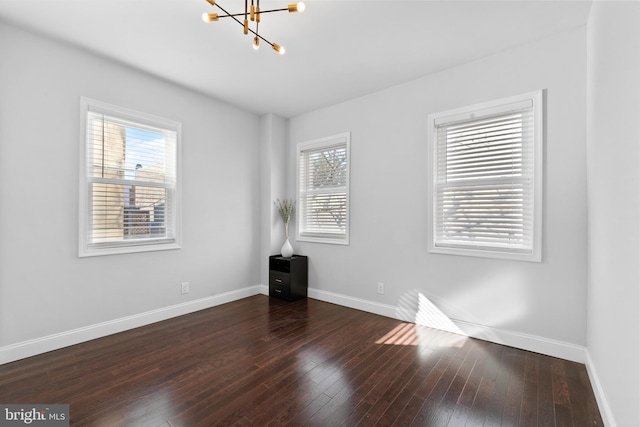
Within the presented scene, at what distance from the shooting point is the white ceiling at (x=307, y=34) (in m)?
2.16

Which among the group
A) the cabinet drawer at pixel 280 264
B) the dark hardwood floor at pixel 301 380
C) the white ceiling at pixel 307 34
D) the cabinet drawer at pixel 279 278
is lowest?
the dark hardwood floor at pixel 301 380

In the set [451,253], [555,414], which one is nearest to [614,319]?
[555,414]

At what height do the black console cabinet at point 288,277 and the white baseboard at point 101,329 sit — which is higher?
the black console cabinet at point 288,277

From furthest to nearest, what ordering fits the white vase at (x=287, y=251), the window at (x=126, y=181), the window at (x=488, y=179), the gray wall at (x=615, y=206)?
1. the white vase at (x=287, y=251)
2. the window at (x=126, y=181)
3. the window at (x=488, y=179)
4. the gray wall at (x=615, y=206)

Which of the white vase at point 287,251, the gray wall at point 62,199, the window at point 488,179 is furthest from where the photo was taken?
the white vase at point 287,251

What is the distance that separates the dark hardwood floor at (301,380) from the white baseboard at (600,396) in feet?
0.16

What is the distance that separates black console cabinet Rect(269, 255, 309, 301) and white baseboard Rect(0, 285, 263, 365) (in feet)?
2.01

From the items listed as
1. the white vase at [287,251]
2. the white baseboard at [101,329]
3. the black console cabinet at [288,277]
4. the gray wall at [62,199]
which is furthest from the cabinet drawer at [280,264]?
the gray wall at [62,199]

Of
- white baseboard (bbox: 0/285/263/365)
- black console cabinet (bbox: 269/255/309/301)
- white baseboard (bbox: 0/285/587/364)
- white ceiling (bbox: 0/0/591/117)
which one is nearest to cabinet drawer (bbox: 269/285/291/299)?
black console cabinet (bbox: 269/255/309/301)

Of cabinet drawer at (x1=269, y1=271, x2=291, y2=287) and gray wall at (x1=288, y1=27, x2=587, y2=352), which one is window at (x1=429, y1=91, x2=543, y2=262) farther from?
cabinet drawer at (x1=269, y1=271, x2=291, y2=287)

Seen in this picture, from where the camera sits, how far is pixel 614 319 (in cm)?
150

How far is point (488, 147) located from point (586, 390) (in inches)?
81.6

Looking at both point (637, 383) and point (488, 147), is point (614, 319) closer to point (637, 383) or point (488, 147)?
point (637, 383)

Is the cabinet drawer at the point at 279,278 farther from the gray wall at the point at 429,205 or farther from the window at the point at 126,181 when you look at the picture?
the window at the point at 126,181
